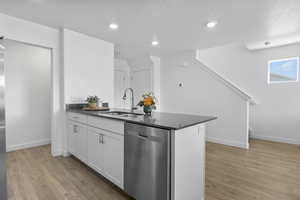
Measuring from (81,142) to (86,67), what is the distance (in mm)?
1547

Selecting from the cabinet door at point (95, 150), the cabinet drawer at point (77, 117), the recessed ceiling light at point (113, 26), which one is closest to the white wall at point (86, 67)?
the cabinet drawer at point (77, 117)

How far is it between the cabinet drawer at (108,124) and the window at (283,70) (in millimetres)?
4353

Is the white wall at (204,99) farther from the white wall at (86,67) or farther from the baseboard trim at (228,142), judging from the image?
the white wall at (86,67)

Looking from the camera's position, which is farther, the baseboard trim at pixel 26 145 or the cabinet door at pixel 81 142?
the baseboard trim at pixel 26 145

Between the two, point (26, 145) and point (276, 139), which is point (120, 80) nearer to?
point (26, 145)

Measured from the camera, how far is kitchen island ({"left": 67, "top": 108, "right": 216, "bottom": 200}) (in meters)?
1.30

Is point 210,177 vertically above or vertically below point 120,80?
below

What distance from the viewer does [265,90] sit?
409 centimetres

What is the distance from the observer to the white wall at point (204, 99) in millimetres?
3500

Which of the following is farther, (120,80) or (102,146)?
(120,80)

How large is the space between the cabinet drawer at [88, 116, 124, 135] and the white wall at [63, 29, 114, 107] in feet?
3.53

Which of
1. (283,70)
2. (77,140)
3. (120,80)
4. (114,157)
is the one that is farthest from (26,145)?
(283,70)

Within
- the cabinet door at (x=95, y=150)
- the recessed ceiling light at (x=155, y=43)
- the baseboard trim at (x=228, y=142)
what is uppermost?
the recessed ceiling light at (x=155, y=43)

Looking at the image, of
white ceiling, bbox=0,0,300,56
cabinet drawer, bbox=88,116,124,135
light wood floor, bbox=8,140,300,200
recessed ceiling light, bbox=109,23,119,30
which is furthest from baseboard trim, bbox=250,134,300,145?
recessed ceiling light, bbox=109,23,119,30
